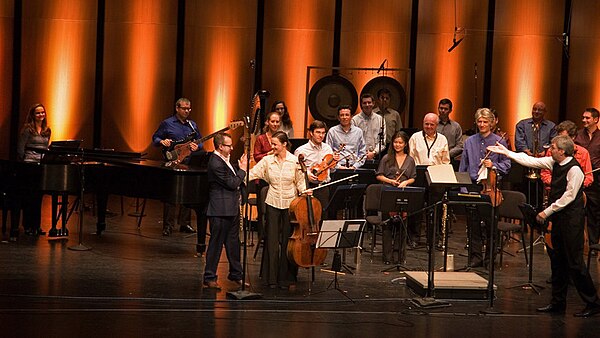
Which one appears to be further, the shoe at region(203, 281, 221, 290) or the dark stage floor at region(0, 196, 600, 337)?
the shoe at region(203, 281, 221, 290)

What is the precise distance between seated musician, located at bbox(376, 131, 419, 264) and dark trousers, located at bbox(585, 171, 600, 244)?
6.23ft

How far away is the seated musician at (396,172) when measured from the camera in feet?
32.3

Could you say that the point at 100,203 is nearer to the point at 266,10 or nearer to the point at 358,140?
the point at 358,140

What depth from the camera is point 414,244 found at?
10.8 metres

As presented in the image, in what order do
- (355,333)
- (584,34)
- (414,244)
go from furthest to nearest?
(584,34) < (414,244) < (355,333)

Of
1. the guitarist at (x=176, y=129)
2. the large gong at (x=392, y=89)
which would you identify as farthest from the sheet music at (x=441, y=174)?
the large gong at (x=392, y=89)

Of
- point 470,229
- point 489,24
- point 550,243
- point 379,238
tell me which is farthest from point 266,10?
point 550,243

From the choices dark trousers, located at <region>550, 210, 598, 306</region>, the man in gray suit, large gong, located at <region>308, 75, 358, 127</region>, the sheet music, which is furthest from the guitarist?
dark trousers, located at <region>550, 210, 598, 306</region>

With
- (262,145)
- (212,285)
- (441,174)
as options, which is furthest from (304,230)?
(262,145)

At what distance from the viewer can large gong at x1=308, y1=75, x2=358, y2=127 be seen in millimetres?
13922

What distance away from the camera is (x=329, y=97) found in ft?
45.8

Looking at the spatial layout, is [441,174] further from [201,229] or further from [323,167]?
[201,229]

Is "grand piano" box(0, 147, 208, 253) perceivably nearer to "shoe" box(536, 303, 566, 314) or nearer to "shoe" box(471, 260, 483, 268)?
"shoe" box(471, 260, 483, 268)

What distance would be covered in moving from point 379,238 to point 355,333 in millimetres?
4686
